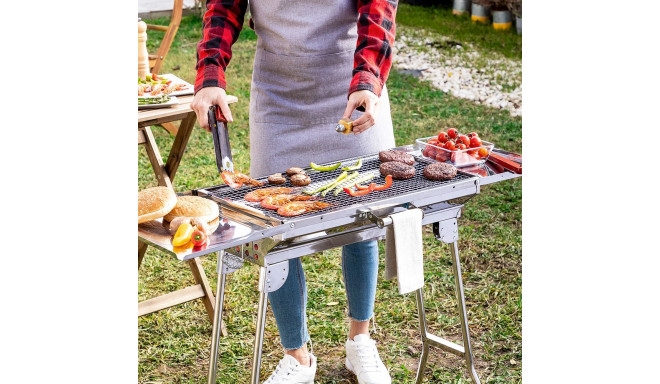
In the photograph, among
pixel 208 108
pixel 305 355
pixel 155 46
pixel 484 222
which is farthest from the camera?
pixel 155 46

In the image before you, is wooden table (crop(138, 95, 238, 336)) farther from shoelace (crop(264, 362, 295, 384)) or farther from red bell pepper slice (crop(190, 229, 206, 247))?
red bell pepper slice (crop(190, 229, 206, 247))

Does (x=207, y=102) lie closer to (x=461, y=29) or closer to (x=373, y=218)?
(x=373, y=218)

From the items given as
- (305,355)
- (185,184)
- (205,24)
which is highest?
(205,24)

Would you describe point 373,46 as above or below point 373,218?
above

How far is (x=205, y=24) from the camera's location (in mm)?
2730

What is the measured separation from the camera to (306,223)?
2.01 metres

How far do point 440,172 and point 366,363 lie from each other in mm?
1016

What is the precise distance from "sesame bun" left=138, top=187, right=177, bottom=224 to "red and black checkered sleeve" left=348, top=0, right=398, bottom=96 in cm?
76

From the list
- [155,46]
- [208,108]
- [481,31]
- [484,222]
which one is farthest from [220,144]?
[481,31]

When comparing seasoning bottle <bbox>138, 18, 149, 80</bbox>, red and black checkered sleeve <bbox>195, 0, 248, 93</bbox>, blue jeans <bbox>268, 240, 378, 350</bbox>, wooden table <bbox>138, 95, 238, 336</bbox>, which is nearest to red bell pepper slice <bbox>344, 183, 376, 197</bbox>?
blue jeans <bbox>268, 240, 378, 350</bbox>

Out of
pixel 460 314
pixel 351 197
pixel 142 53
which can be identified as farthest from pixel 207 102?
pixel 142 53

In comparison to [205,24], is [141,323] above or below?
below

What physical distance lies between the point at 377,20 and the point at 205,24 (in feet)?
2.07

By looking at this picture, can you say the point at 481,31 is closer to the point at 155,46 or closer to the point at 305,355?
the point at 155,46
